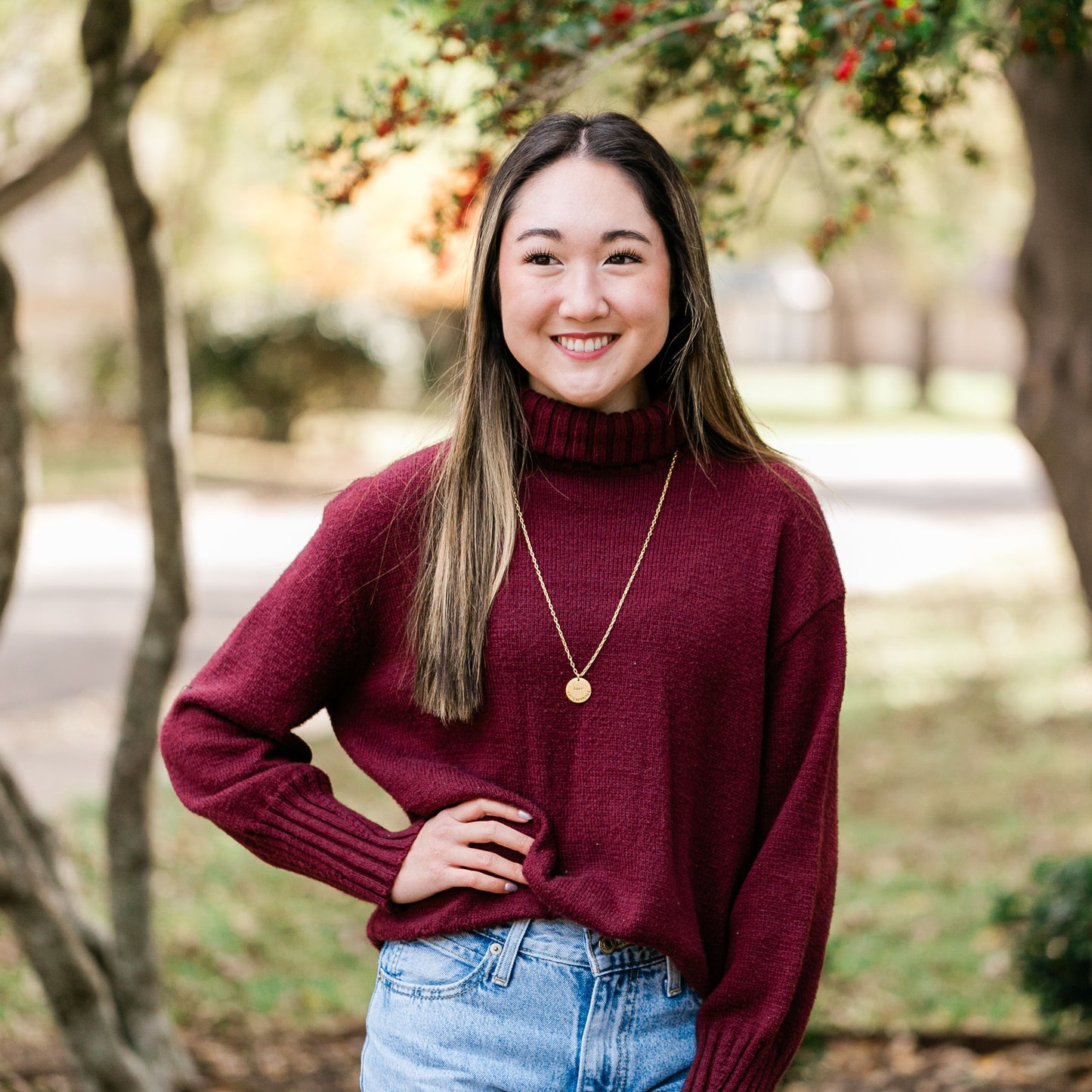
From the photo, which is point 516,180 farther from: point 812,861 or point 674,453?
point 812,861

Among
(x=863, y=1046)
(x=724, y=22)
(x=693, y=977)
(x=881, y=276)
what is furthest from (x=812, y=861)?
(x=881, y=276)

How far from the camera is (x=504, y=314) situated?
204 centimetres

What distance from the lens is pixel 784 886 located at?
197 cm

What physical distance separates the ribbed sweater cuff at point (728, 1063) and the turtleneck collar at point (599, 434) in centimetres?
81

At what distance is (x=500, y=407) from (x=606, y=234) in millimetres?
301

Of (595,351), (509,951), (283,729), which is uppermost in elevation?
(595,351)

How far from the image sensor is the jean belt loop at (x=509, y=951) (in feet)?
6.34

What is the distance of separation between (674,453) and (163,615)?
222 centimetres

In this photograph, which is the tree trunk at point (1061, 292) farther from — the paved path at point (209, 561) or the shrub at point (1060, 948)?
the paved path at point (209, 561)

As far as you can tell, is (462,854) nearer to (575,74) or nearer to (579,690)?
(579,690)

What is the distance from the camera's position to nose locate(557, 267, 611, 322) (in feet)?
6.43

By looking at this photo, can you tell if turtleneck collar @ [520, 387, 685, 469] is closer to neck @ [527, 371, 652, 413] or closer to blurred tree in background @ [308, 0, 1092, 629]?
neck @ [527, 371, 652, 413]

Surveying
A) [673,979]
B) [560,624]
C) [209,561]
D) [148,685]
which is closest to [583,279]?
[560,624]

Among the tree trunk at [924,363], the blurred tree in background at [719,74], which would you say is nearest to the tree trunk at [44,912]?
the blurred tree in background at [719,74]
